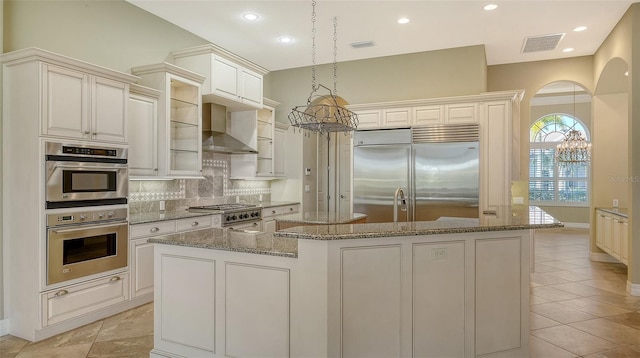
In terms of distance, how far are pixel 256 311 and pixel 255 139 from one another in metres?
3.94

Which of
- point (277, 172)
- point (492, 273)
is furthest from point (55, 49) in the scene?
point (492, 273)

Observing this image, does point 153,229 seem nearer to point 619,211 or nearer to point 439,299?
point 439,299

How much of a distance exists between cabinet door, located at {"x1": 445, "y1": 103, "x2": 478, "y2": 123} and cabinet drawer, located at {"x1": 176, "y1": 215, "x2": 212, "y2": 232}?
3.58 meters

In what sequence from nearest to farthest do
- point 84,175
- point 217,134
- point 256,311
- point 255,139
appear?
point 256,311
point 84,175
point 217,134
point 255,139

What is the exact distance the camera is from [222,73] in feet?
16.6

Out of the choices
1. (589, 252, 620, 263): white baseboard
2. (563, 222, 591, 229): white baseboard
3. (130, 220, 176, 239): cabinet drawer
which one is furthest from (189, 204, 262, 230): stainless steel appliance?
(563, 222, 591, 229): white baseboard

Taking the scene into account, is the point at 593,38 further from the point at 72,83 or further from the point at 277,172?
the point at 72,83

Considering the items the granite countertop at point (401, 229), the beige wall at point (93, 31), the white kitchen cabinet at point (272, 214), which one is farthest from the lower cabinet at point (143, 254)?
the granite countertop at point (401, 229)

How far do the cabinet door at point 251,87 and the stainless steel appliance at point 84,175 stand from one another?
2174mm

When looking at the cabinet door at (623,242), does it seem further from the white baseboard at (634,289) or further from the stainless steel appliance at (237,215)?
the stainless steel appliance at (237,215)

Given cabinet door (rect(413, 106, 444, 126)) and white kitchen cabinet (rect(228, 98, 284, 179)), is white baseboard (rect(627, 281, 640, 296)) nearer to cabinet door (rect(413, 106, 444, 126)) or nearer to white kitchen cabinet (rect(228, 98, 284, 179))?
cabinet door (rect(413, 106, 444, 126))

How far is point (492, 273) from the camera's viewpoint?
2598 millimetres

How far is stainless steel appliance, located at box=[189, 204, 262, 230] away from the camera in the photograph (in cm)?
490

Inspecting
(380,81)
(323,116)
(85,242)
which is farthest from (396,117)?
(85,242)
